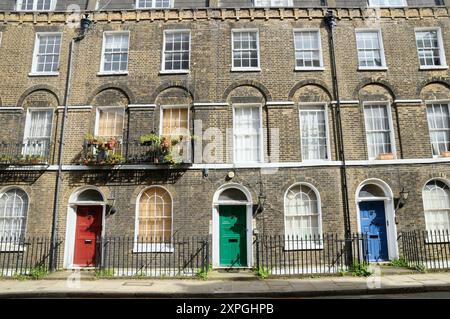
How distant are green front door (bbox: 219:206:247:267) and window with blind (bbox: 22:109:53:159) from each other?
25.5 ft

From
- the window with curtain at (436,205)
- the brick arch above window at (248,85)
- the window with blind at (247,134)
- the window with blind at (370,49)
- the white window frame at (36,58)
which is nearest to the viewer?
the window with curtain at (436,205)

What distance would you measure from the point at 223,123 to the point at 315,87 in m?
4.26

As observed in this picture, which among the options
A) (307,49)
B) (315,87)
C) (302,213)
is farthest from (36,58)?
(302,213)

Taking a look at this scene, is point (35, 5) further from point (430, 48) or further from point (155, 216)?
point (430, 48)

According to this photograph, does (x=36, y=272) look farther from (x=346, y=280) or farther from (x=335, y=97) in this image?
(x=335, y=97)

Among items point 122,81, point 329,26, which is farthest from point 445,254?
point 122,81

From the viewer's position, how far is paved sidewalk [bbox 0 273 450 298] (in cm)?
965

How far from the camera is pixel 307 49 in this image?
588 inches

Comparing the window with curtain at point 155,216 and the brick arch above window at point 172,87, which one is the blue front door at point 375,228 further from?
the brick arch above window at point 172,87

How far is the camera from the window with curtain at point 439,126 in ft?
46.3

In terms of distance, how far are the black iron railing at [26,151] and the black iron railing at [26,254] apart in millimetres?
3136

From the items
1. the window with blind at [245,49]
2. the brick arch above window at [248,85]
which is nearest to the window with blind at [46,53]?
the brick arch above window at [248,85]

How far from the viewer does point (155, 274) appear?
39.5 ft

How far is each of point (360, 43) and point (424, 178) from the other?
644 centimetres
